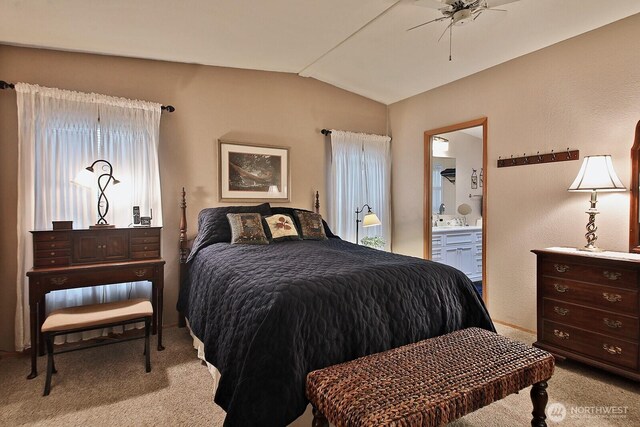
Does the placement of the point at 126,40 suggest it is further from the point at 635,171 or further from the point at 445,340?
the point at 635,171

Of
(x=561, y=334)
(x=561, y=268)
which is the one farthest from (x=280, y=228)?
(x=561, y=334)

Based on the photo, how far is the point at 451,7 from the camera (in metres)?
2.30

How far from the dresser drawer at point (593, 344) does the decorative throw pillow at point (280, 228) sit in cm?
223

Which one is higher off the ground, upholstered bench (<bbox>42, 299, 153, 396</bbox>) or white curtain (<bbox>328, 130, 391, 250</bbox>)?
white curtain (<bbox>328, 130, 391, 250</bbox>)

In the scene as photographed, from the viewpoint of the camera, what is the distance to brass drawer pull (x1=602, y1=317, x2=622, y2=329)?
7.48 ft

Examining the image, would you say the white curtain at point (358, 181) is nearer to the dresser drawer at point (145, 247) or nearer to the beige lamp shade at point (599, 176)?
the dresser drawer at point (145, 247)

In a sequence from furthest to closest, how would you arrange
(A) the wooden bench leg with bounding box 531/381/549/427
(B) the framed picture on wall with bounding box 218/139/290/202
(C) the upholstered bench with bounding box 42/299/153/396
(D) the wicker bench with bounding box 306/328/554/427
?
(B) the framed picture on wall with bounding box 218/139/290/202 < (C) the upholstered bench with bounding box 42/299/153/396 < (A) the wooden bench leg with bounding box 531/381/549/427 < (D) the wicker bench with bounding box 306/328/554/427

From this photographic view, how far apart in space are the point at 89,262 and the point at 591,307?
12.2 feet

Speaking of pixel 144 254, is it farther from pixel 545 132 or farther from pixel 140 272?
pixel 545 132

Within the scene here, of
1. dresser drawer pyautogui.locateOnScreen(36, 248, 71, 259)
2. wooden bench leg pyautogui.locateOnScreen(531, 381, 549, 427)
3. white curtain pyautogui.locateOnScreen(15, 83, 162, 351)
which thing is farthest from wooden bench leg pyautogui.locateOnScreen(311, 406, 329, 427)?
white curtain pyautogui.locateOnScreen(15, 83, 162, 351)

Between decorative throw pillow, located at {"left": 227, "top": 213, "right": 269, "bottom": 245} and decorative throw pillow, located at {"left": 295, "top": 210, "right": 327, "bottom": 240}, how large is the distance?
0.46m

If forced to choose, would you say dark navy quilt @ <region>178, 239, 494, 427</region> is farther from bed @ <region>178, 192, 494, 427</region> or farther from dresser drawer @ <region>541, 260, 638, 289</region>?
dresser drawer @ <region>541, 260, 638, 289</region>

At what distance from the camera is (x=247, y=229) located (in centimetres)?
315

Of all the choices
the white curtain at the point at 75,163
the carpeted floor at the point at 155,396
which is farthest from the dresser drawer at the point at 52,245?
the carpeted floor at the point at 155,396
